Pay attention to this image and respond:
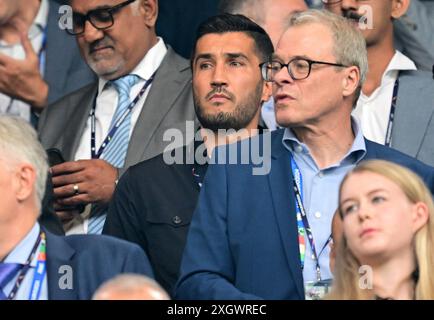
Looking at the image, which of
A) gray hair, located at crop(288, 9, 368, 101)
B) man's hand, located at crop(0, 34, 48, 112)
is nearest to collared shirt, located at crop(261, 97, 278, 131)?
gray hair, located at crop(288, 9, 368, 101)

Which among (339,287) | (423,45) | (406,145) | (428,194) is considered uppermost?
(423,45)

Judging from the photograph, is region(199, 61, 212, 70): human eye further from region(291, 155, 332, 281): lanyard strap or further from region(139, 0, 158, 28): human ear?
region(291, 155, 332, 281): lanyard strap

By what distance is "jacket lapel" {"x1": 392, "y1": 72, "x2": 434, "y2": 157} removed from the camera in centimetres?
670

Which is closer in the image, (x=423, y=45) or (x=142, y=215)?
(x=142, y=215)

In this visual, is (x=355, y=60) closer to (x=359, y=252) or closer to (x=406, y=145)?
(x=406, y=145)

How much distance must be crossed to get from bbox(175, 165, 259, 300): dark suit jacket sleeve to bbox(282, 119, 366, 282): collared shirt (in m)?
0.31

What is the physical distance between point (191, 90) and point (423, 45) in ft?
4.09

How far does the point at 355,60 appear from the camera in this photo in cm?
623

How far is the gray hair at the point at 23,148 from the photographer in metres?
5.68

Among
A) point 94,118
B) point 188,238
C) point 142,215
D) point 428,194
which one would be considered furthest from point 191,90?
point 428,194

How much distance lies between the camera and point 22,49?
754cm

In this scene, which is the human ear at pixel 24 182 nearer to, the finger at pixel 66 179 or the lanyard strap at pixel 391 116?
the finger at pixel 66 179

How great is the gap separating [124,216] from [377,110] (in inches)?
52.5

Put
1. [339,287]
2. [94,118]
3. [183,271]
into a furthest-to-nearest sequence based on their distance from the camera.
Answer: [94,118], [183,271], [339,287]
